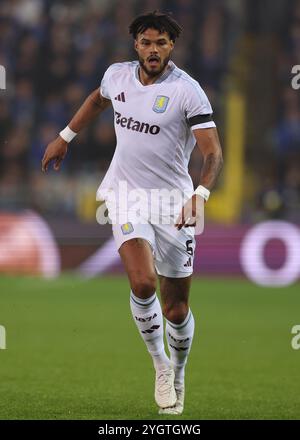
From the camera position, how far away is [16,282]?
1470 centimetres

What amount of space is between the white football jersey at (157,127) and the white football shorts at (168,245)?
8.8 inches

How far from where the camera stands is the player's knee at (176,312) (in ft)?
20.7

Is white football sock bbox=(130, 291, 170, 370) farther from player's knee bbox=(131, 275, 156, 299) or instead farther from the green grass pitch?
the green grass pitch

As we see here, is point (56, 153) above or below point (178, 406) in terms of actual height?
above

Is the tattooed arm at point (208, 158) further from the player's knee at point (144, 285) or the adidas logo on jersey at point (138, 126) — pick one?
the player's knee at point (144, 285)

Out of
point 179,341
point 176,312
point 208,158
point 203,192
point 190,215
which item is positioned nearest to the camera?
point 190,215

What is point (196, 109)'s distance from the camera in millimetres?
6141

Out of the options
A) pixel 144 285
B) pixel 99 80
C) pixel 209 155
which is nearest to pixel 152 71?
pixel 209 155

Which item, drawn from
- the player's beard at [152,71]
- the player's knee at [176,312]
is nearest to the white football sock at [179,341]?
the player's knee at [176,312]

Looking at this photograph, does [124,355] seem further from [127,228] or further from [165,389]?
[127,228]

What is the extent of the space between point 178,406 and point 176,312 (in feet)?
1.71

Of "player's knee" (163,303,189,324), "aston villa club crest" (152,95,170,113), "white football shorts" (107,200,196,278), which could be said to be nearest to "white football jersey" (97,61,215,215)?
"aston villa club crest" (152,95,170,113)

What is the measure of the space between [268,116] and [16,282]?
4.30 metres

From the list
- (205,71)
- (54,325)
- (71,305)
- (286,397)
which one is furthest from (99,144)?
(286,397)
